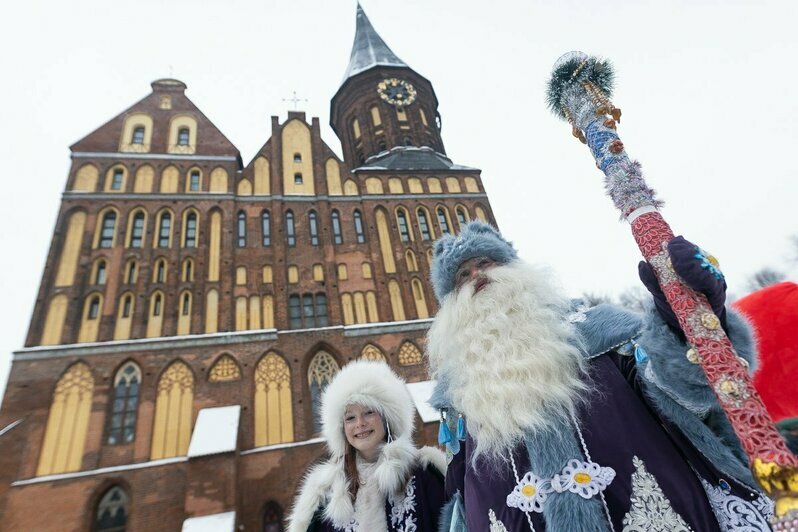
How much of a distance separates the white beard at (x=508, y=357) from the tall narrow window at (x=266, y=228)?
1188 centimetres

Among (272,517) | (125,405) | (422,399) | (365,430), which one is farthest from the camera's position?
(422,399)

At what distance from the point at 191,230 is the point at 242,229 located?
1534mm

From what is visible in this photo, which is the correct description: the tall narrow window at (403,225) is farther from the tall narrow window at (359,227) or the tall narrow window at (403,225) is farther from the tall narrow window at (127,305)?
the tall narrow window at (127,305)

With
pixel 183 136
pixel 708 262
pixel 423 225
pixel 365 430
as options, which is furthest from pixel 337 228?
pixel 708 262

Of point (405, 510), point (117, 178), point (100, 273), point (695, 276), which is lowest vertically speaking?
point (405, 510)

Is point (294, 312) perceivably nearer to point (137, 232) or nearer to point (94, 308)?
point (94, 308)

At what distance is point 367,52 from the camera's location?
22062mm

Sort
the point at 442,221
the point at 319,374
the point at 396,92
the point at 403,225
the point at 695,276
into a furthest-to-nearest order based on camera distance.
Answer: the point at 396,92 → the point at 442,221 → the point at 403,225 → the point at 319,374 → the point at 695,276

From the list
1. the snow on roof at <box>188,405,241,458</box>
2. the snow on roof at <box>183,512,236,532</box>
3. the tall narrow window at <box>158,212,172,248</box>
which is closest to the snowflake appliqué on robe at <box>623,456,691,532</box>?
the snow on roof at <box>183,512,236,532</box>

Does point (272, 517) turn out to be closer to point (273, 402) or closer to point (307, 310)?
point (273, 402)

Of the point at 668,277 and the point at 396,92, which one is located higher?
the point at 396,92

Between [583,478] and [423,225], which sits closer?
[583,478]

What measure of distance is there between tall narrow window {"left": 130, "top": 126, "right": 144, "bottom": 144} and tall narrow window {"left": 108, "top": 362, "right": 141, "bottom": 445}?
26.3ft

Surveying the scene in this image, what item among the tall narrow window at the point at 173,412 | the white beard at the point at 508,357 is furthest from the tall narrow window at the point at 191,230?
the white beard at the point at 508,357
